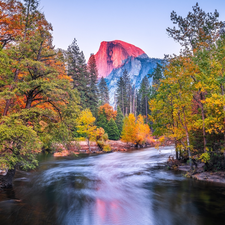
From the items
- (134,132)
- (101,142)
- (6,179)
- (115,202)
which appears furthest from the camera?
(134,132)

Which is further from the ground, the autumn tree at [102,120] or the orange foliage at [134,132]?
the autumn tree at [102,120]

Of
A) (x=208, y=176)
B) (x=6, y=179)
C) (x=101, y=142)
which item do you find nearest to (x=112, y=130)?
(x=101, y=142)

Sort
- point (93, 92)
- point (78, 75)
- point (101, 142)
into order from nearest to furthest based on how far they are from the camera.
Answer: point (101, 142), point (78, 75), point (93, 92)

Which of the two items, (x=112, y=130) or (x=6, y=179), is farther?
(x=112, y=130)

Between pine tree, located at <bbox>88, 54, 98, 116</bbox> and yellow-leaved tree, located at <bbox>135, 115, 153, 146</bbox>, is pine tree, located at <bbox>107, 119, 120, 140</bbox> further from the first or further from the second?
yellow-leaved tree, located at <bbox>135, 115, 153, 146</bbox>

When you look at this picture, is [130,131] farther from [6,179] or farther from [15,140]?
[15,140]

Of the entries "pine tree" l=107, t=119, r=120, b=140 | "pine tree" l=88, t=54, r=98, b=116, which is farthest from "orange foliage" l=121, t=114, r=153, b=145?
"pine tree" l=88, t=54, r=98, b=116

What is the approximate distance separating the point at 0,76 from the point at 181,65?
490 inches

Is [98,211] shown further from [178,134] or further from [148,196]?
[178,134]

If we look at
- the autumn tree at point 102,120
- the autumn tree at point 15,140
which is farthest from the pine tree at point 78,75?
the autumn tree at point 15,140

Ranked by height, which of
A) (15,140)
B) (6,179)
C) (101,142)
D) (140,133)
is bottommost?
(101,142)

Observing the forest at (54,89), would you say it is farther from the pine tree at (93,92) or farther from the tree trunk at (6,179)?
the pine tree at (93,92)

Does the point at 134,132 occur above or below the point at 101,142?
above

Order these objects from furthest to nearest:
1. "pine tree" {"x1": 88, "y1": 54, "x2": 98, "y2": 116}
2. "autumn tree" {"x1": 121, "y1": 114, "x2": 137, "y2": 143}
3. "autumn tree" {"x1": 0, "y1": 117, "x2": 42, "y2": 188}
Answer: "pine tree" {"x1": 88, "y1": 54, "x2": 98, "y2": 116} → "autumn tree" {"x1": 121, "y1": 114, "x2": 137, "y2": 143} → "autumn tree" {"x1": 0, "y1": 117, "x2": 42, "y2": 188}
